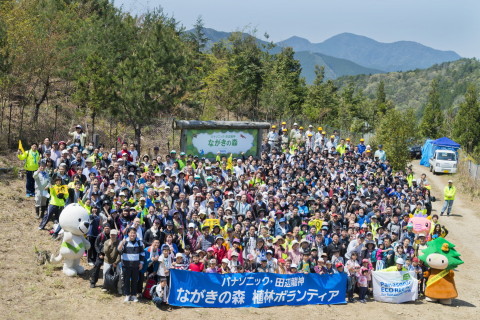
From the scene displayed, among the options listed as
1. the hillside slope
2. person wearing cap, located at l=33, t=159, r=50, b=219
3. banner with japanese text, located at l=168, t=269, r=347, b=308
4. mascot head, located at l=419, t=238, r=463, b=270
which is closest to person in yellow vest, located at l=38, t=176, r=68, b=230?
person wearing cap, located at l=33, t=159, r=50, b=219

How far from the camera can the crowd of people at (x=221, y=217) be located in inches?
447

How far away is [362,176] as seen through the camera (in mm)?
18812

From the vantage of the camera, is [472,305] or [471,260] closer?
[472,305]

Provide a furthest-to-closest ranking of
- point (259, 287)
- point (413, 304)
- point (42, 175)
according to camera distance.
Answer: point (42, 175)
point (413, 304)
point (259, 287)

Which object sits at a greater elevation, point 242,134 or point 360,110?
point 360,110

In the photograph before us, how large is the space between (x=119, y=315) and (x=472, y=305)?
368 inches

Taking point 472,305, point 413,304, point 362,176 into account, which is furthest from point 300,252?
point 362,176

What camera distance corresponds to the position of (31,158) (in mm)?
15609

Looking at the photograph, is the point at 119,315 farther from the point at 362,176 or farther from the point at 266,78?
the point at 266,78

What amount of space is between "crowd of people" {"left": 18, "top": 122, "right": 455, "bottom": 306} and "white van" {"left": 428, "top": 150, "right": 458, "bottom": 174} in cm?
1644

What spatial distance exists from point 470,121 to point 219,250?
36.7 meters

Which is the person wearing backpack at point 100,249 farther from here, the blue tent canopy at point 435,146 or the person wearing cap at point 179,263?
the blue tent canopy at point 435,146

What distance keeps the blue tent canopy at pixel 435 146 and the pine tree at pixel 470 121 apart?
18.7 feet

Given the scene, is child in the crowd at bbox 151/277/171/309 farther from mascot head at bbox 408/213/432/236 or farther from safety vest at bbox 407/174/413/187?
safety vest at bbox 407/174/413/187
